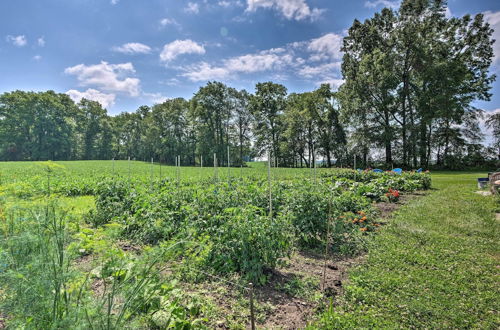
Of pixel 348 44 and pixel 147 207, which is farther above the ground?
pixel 348 44

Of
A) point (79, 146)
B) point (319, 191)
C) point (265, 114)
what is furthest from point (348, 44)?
point (79, 146)

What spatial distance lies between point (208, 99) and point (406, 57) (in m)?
30.9

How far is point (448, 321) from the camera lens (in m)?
2.45

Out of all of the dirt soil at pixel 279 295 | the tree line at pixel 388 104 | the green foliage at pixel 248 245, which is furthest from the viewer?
the tree line at pixel 388 104

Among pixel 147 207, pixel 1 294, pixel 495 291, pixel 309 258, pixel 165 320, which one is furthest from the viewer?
pixel 147 207

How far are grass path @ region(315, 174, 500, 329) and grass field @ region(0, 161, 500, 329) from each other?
0.01m

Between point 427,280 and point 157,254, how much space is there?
3.51m

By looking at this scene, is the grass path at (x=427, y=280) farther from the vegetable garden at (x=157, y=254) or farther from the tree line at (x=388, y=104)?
the tree line at (x=388, y=104)

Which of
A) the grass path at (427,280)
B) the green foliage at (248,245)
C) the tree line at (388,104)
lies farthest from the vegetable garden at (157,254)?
the tree line at (388,104)

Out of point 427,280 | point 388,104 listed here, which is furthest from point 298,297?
point 388,104

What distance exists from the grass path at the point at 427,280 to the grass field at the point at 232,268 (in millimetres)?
15

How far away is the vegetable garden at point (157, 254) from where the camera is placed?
1579 millimetres

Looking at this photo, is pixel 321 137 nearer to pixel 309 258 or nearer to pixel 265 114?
pixel 265 114

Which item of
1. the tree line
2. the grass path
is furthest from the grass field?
the tree line
